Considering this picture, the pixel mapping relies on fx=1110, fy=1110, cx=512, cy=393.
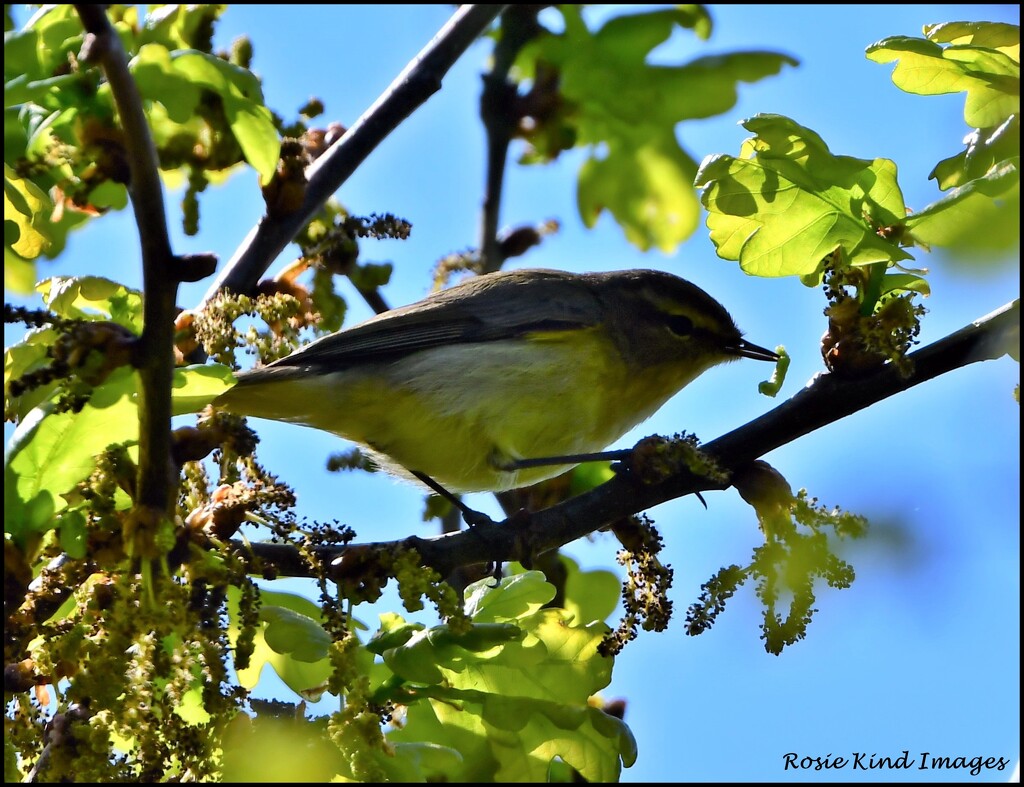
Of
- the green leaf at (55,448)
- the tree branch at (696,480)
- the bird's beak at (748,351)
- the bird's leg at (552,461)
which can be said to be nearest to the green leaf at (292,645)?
the tree branch at (696,480)

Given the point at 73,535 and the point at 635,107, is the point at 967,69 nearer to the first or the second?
the point at 73,535

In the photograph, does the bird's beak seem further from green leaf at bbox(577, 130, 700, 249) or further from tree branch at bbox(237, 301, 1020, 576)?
tree branch at bbox(237, 301, 1020, 576)

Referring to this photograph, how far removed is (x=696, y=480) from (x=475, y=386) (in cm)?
167

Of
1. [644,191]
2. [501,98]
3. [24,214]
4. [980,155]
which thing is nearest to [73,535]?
[24,214]

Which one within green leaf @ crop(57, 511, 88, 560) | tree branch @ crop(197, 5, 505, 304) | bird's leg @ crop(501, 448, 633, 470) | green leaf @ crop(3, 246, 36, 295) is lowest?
green leaf @ crop(57, 511, 88, 560)

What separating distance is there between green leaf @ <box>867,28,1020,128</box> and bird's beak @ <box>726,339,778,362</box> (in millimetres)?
2656

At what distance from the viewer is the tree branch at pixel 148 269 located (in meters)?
1.83

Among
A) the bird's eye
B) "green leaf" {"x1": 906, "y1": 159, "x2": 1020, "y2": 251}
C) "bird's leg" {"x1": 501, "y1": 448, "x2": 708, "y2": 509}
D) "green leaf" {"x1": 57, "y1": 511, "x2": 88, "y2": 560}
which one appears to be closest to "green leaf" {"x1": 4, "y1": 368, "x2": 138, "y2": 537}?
"green leaf" {"x1": 57, "y1": 511, "x2": 88, "y2": 560}

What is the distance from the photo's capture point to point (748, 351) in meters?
5.17

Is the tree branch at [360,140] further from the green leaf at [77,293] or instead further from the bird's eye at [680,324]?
the bird's eye at [680,324]

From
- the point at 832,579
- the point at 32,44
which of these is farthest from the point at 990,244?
the point at 32,44

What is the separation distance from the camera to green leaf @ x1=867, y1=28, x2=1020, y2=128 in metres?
2.45

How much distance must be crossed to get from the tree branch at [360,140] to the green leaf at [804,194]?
1538mm

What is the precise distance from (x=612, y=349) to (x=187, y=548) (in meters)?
2.71
